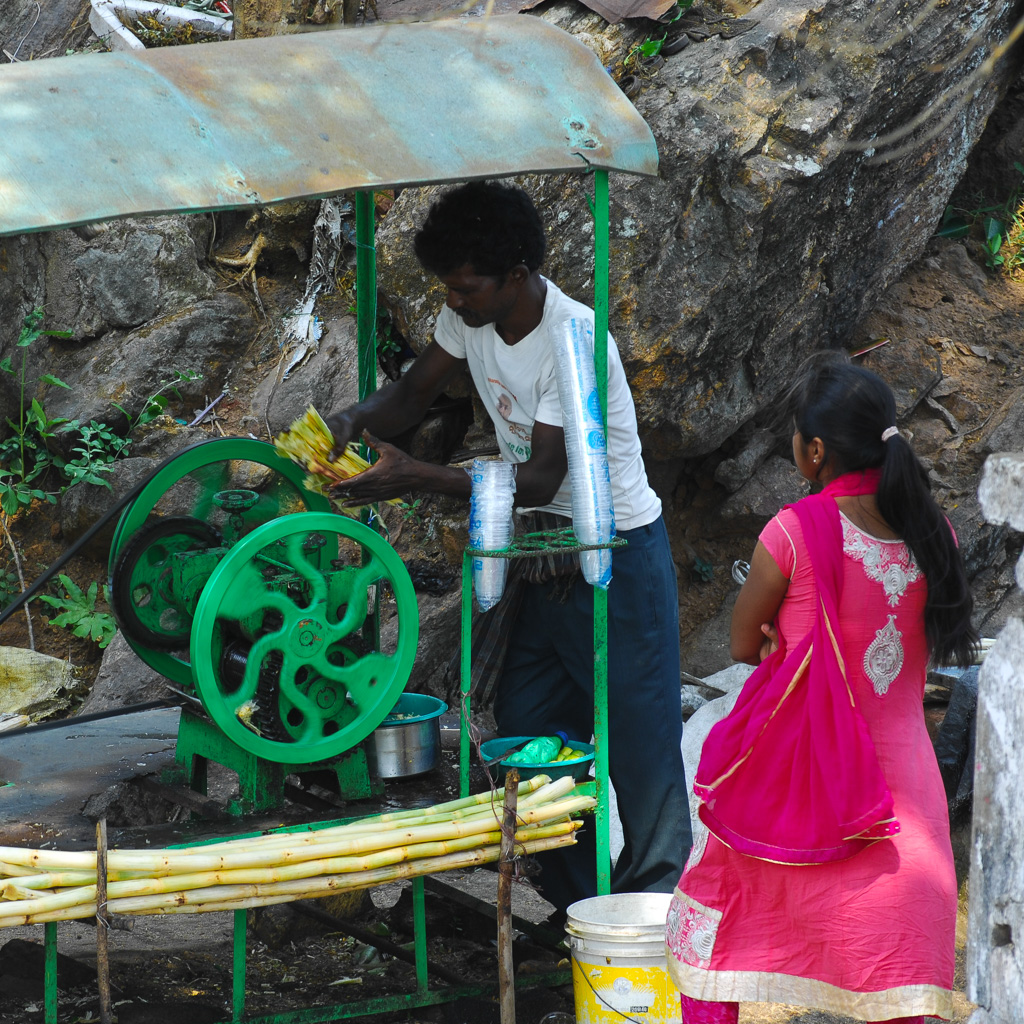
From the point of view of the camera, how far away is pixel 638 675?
3.19 meters

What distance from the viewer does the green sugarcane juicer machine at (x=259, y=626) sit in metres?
2.90

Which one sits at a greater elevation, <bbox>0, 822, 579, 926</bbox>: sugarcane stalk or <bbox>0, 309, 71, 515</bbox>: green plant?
<bbox>0, 309, 71, 515</bbox>: green plant

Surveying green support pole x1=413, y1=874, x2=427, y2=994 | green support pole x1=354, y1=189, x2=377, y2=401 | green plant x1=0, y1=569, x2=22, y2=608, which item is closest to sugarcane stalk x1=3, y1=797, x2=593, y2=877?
green support pole x1=413, y1=874, x2=427, y2=994

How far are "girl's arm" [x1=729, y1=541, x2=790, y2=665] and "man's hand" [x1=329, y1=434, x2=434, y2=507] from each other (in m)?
0.81

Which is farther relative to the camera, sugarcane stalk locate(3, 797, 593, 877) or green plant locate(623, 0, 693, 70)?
green plant locate(623, 0, 693, 70)

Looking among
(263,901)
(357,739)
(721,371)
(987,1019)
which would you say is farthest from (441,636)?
(987,1019)

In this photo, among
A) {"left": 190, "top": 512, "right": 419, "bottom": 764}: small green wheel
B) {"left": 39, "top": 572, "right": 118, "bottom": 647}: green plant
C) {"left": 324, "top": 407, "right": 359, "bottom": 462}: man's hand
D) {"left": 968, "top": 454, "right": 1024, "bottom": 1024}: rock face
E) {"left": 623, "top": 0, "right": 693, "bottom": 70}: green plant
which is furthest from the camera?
{"left": 39, "top": 572, "right": 118, "bottom": 647}: green plant

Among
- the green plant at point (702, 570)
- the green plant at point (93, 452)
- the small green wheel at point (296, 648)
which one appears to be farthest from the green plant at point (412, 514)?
the small green wheel at point (296, 648)

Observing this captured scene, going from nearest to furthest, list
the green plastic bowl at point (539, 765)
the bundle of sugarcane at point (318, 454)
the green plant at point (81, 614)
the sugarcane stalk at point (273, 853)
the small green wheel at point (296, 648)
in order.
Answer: the sugarcane stalk at point (273, 853), the small green wheel at point (296, 648), the bundle of sugarcane at point (318, 454), the green plastic bowl at point (539, 765), the green plant at point (81, 614)

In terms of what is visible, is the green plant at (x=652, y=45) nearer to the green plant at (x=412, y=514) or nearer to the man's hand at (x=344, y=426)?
the green plant at (x=412, y=514)

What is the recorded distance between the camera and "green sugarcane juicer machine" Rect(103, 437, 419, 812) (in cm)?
290

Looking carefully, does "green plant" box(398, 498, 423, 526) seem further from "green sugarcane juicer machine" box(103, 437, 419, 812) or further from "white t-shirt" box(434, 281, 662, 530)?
"white t-shirt" box(434, 281, 662, 530)

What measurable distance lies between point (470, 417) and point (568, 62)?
2.97 meters

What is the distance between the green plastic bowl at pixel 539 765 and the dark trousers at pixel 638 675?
0.08 meters
